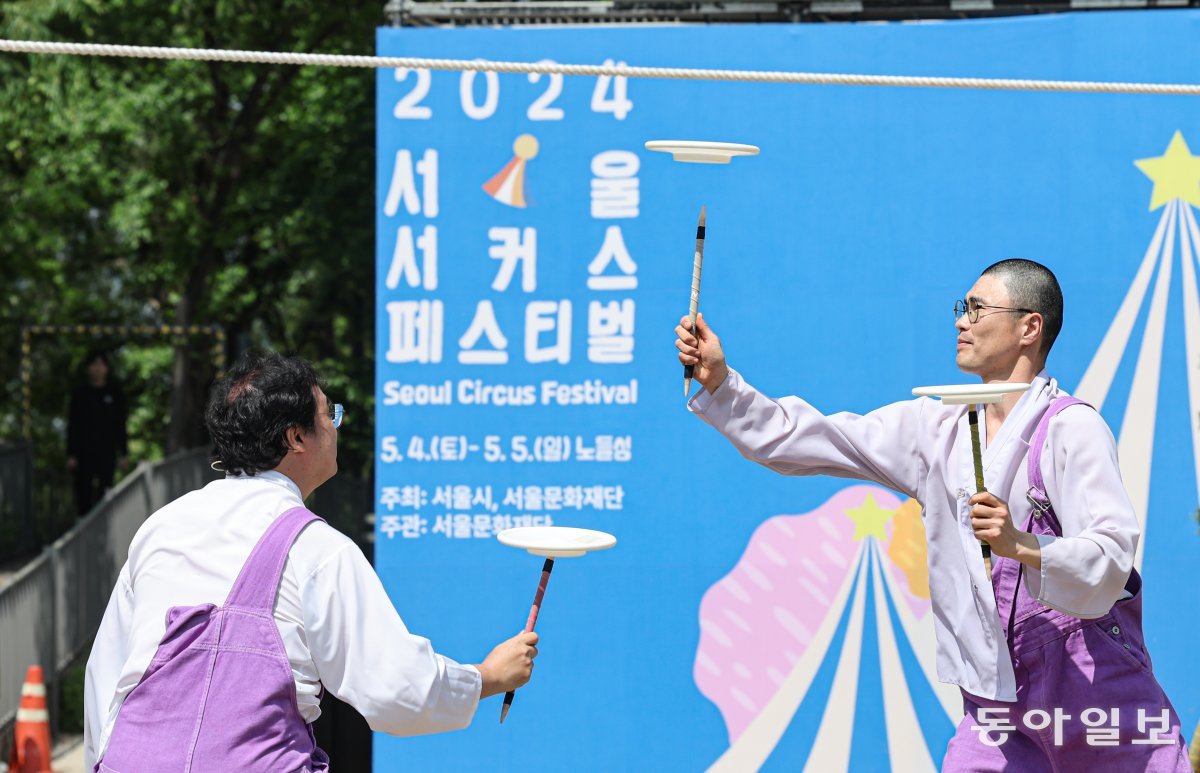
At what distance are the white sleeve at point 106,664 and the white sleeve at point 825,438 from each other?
140 cm

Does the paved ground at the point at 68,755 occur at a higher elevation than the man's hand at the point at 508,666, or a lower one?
lower

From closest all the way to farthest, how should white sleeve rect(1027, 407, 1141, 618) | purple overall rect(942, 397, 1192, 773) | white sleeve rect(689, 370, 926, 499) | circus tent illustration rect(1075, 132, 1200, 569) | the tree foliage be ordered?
white sleeve rect(1027, 407, 1141, 618) < purple overall rect(942, 397, 1192, 773) < white sleeve rect(689, 370, 926, 499) < circus tent illustration rect(1075, 132, 1200, 569) < the tree foliage

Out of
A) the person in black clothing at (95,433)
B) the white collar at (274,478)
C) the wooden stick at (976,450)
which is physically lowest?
the person in black clothing at (95,433)

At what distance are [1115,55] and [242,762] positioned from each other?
4.23 metres

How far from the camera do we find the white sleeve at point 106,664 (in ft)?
8.27

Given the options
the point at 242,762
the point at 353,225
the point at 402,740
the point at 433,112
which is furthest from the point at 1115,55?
the point at 353,225

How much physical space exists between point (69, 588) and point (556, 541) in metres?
6.02

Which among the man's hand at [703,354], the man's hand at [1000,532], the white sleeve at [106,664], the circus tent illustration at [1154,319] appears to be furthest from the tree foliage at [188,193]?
the man's hand at [1000,532]

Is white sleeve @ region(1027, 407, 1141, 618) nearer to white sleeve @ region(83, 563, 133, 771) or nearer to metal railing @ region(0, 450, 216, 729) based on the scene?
white sleeve @ region(83, 563, 133, 771)

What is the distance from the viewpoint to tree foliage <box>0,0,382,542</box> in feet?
38.7

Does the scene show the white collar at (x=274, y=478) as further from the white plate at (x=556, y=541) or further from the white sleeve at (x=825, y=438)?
the white sleeve at (x=825, y=438)

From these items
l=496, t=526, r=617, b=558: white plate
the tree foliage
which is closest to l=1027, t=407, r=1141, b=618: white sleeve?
l=496, t=526, r=617, b=558: white plate

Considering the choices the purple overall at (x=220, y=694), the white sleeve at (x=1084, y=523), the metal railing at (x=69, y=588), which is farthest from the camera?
the metal railing at (x=69, y=588)

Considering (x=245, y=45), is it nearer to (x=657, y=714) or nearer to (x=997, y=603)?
(x=657, y=714)
